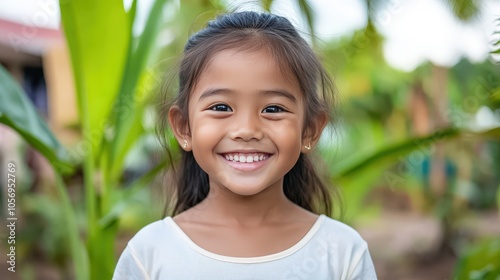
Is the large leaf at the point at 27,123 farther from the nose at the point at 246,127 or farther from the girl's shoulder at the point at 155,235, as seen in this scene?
the nose at the point at 246,127

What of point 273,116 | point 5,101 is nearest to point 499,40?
point 273,116

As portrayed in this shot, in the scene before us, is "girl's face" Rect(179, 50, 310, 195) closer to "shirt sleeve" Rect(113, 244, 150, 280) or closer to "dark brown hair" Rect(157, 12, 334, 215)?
"dark brown hair" Rect(157, 12, 334, 215)

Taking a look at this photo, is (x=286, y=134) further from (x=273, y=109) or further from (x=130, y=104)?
(x=130, y=104)

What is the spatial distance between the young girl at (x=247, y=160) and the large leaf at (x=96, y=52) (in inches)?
21.2

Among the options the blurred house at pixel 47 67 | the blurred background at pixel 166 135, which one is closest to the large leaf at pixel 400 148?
the blurred background at pixel 166 135

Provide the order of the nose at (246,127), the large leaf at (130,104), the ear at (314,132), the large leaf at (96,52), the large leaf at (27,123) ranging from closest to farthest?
the nose at (246,127), the ear at (314,132), the large leaf at (27,123), the large leaf at (96,52), the large leaf at (130,104)

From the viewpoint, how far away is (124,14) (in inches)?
69.0

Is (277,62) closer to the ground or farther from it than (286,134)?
farther from it

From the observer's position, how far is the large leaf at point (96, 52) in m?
1.72

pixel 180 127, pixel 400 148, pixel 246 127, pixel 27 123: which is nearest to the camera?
pixel 246 127

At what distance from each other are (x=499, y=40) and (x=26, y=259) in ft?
11.4

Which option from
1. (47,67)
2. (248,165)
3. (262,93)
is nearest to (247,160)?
(248,165)

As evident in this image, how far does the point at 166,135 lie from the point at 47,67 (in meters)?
3.43

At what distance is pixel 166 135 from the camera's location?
1548 mm
